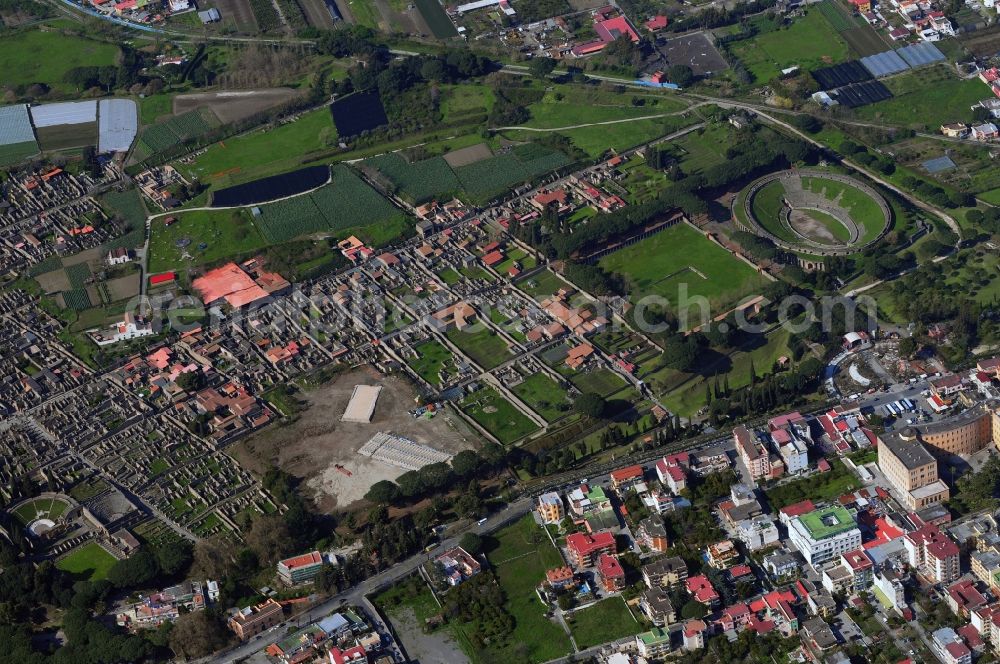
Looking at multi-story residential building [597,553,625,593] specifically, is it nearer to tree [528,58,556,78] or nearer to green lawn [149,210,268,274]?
green lawn [149,210,268,274]

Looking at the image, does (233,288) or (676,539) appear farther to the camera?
(233,288)

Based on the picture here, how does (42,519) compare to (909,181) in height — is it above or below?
below

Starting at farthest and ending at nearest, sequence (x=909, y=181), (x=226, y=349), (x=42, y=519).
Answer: (x=909, y=181)
(x=226, y=349)
(x=42, y=519)

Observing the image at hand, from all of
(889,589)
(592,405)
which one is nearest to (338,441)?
(592,405)

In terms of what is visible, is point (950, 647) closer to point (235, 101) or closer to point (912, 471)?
point (912, 471)

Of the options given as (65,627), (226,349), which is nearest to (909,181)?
(226,349)

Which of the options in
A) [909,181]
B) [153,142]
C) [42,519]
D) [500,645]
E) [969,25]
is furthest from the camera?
[969,25]

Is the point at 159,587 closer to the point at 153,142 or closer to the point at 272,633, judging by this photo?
the point at 272,633

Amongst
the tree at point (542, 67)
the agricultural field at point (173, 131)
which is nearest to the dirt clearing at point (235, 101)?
the agricultural field at point (173, 131)
